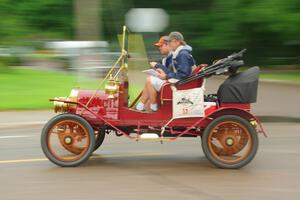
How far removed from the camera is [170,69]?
773cm

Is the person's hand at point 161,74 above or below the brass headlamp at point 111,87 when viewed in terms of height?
above

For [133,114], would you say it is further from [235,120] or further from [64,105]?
[235,120]

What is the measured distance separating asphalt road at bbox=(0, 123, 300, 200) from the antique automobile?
0.25 metres

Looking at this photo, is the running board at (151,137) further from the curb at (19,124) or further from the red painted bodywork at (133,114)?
the curb at (19,124)

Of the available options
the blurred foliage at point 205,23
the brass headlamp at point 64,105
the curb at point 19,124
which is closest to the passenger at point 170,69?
the brass headlamp at point 64,105

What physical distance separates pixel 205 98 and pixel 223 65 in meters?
0.52

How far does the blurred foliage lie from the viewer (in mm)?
22406

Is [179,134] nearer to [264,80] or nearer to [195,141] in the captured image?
[195,141]

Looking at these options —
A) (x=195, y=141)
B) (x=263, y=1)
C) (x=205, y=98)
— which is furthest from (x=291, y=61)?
(x=205, y=98)

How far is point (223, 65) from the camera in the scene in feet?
24.8

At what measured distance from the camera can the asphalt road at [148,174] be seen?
6297 millimetres

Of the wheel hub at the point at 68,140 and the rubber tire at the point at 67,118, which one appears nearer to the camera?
the rubber tire at the point at 67,118

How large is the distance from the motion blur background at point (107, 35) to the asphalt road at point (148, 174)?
5591 millimetres

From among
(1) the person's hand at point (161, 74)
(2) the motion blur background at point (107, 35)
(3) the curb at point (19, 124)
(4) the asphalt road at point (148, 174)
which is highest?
(2) the motion blur background at point (107, 35)
